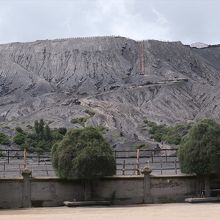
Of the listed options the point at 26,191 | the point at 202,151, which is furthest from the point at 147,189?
the point at 26,191


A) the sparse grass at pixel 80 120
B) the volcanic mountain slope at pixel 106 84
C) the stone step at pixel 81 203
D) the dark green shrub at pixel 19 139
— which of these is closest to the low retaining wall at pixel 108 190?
the stone step at pixel 81 203

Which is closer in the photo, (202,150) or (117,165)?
(202,150)

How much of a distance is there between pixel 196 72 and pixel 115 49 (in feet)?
85.3

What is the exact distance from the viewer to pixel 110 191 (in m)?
30.6

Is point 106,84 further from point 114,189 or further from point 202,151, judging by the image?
point 114,189

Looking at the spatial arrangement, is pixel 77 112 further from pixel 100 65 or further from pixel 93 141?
pixel 93 141

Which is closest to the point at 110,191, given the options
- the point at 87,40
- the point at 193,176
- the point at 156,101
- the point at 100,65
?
the point at 193,176

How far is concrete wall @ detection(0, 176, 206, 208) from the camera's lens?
2958cm

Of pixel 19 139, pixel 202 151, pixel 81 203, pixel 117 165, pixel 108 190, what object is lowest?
pixel 81 203

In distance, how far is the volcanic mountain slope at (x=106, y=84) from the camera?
12750cm

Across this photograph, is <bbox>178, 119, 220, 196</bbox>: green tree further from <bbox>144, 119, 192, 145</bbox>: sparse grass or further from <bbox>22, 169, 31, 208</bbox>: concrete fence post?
<bbox>144, 119, 192, 145</bbox>: sparse grass

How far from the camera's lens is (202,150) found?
30.8 metres

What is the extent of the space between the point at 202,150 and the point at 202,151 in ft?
0.26

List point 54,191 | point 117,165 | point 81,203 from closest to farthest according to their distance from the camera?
1. point 81,203
2. point 54,191
3. point 117,165
